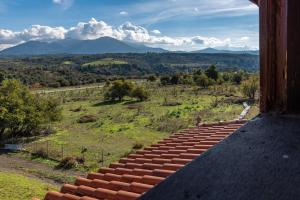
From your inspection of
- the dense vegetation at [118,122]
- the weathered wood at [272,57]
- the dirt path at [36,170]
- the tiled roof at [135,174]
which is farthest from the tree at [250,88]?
the weathered wood at [272,57]

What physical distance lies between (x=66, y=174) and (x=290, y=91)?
19880 millimetres

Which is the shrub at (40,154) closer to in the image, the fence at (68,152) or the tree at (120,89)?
the fence at (68,152)

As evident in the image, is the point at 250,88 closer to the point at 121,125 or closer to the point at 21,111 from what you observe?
the point at 121,125

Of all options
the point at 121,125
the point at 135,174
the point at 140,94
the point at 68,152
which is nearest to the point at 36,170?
the point at 68,152

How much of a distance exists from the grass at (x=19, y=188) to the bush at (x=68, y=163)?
351cm

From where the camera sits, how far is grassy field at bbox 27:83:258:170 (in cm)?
2620

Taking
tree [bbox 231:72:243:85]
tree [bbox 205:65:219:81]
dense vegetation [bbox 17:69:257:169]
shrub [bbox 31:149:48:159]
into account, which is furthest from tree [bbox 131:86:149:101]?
shrub [bbox 31:149:48:159]

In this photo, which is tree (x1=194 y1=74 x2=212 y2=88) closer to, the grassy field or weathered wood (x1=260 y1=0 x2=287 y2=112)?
the grassy field

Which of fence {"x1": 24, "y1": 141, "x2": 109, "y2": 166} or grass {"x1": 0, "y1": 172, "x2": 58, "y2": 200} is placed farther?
fence {"x1": 24, "y1": 141, "x2": 109, "y2": 166}

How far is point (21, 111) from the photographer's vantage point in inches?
1282

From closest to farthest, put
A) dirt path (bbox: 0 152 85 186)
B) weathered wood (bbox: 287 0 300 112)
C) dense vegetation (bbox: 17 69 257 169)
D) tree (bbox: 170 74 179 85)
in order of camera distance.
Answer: weathered wood (bbox: 287 0 300 112)
dirt path (bbox: 0 152 85 186)
dense vegetation (bbox: 17 69 257 169)
tree (bbox: 170 74 179 85)

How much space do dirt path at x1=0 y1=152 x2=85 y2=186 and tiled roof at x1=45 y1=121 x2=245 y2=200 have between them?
13.8 metres

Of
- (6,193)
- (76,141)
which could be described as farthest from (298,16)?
(76,141)

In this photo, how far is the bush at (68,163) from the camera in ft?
73.7
